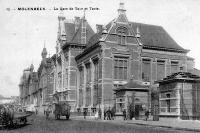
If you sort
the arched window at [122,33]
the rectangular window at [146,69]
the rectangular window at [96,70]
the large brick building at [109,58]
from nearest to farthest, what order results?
the large brick building at [109,58], the arched window at [122,33], the rectangular window at [96,70], the rectangular window at [146,69]

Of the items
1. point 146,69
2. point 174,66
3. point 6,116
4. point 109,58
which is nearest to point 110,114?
point 109,58

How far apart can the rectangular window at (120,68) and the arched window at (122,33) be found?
2.55 metres

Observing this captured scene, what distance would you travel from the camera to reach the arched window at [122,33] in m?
48.6

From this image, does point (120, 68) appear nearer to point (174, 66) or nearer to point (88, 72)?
point (88, 72)

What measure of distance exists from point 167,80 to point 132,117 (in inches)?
324

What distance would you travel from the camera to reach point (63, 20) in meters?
65.0

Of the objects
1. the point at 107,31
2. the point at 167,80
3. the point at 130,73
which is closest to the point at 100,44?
the point at 107,31

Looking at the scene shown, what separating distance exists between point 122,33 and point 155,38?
790cm

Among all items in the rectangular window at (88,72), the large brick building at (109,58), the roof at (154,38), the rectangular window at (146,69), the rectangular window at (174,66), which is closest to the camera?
the large brick building at (109,58)

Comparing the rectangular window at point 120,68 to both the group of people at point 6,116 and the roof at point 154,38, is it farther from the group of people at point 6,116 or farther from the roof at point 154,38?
the group of people at point 6,116

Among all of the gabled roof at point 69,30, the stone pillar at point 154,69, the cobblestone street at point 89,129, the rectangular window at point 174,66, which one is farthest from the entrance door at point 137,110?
the gabled roof at point 69,30

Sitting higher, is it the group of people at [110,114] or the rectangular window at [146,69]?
the rectangular window at [146,69]

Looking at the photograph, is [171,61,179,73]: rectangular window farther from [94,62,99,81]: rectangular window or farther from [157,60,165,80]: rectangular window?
[94,62,99,81]: rectangular window

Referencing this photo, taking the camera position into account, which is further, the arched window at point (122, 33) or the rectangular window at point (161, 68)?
the rectangular window at point (161, 68)
